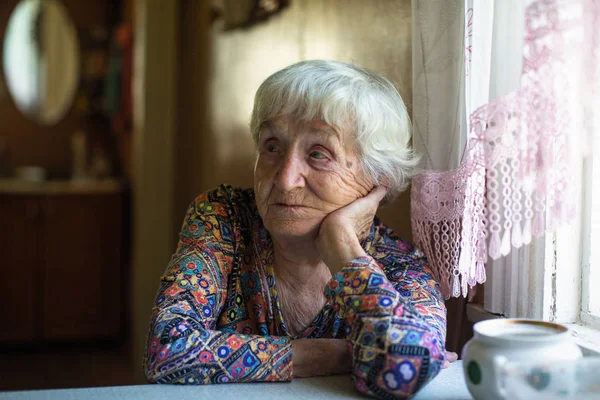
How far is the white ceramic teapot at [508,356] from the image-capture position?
847 mm

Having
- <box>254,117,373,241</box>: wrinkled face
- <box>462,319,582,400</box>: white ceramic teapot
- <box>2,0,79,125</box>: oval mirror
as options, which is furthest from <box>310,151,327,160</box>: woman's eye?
<box>2,0,79,125</box>: oval mirror

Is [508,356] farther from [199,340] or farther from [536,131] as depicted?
[199,340]

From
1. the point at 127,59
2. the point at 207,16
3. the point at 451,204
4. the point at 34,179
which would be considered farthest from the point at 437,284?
the point at 34,179

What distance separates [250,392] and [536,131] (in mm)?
611

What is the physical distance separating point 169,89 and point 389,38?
6.54 ft

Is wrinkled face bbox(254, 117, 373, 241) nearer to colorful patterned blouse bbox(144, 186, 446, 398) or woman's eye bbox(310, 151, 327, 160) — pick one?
woman's eye bbox(310, 151, 327, 160)

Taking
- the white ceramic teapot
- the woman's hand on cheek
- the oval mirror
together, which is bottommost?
the white ceramic teapot

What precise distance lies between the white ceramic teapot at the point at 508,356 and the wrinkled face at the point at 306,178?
0.57 meters

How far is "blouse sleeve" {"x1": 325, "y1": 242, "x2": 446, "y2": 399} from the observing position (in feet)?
3.50

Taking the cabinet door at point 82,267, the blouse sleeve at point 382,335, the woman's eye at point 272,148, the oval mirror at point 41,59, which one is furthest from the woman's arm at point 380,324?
the oval mirror at point 41,59

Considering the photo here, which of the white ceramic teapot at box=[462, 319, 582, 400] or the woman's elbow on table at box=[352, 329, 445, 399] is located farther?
the woman's elbow on table at box=[352, 329, 445, 399]

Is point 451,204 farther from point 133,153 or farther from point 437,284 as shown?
point 133,153

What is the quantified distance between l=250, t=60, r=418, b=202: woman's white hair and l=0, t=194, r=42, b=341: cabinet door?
304 centimetres

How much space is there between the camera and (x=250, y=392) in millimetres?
1104
